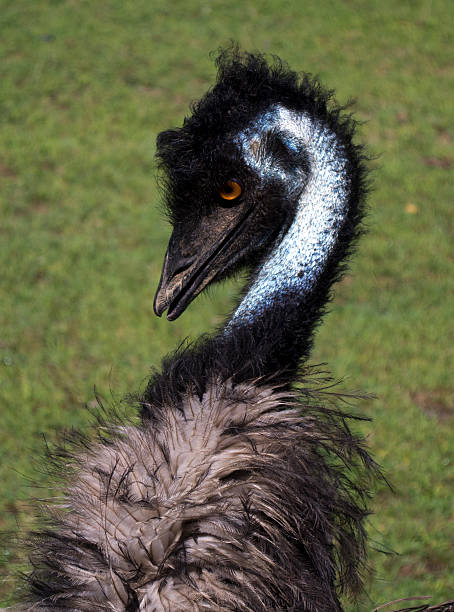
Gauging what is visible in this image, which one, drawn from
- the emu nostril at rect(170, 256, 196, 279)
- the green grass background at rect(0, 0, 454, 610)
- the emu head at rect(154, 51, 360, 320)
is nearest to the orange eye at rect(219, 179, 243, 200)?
the emu head at rect(154, 51, 360, 320)

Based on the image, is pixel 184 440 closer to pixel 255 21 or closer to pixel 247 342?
pixel 247 342

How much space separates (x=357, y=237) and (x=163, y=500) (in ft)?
3.47

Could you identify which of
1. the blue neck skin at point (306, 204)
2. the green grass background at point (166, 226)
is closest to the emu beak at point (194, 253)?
the blue neck skin at point (306, 204)

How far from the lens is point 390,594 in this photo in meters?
3.57

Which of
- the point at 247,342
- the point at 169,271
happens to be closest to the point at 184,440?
the point at 247,342

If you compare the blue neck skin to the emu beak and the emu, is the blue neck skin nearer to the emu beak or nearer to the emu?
the emu

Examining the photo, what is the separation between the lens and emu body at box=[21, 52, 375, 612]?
1.98 meters

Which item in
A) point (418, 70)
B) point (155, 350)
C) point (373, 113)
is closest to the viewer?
A: point (155, 350)

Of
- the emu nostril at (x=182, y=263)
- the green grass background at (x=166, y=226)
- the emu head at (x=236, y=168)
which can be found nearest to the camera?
the emu head at (x=236, y=168)

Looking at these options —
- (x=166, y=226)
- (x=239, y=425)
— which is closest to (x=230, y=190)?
(x=239, y=425)

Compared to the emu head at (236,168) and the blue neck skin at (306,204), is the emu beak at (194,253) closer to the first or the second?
the emu head at (236,168)

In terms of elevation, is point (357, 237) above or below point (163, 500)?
above

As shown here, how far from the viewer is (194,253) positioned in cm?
248

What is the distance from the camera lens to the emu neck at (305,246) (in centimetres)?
241
